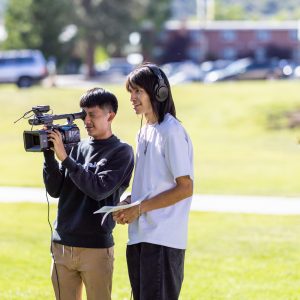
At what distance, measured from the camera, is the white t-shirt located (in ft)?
14.4

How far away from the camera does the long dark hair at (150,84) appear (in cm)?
446

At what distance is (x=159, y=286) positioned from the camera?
14.5ft

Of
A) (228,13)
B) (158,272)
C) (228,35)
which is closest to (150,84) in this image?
(158,272)

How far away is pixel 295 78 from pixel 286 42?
49530 mm

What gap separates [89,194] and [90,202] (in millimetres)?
156

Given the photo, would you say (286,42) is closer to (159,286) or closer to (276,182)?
(276,182)

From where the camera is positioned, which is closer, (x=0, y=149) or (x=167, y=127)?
(x=167, y=127)

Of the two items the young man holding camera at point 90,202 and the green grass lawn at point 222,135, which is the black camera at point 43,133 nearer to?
the young man holding camera at point 90,202

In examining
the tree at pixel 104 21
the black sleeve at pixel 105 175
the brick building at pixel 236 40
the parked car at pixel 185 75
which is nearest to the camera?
the black sleeve at pixel 105 175

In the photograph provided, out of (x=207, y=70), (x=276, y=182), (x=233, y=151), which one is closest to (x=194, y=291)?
(x=276, y=182)

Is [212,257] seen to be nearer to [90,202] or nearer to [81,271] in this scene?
[81,271]

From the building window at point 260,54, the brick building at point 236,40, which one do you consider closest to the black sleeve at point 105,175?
the brick building at point 236,40

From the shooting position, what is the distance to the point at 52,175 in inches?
185

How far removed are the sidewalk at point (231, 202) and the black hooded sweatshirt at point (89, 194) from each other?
742 cm
